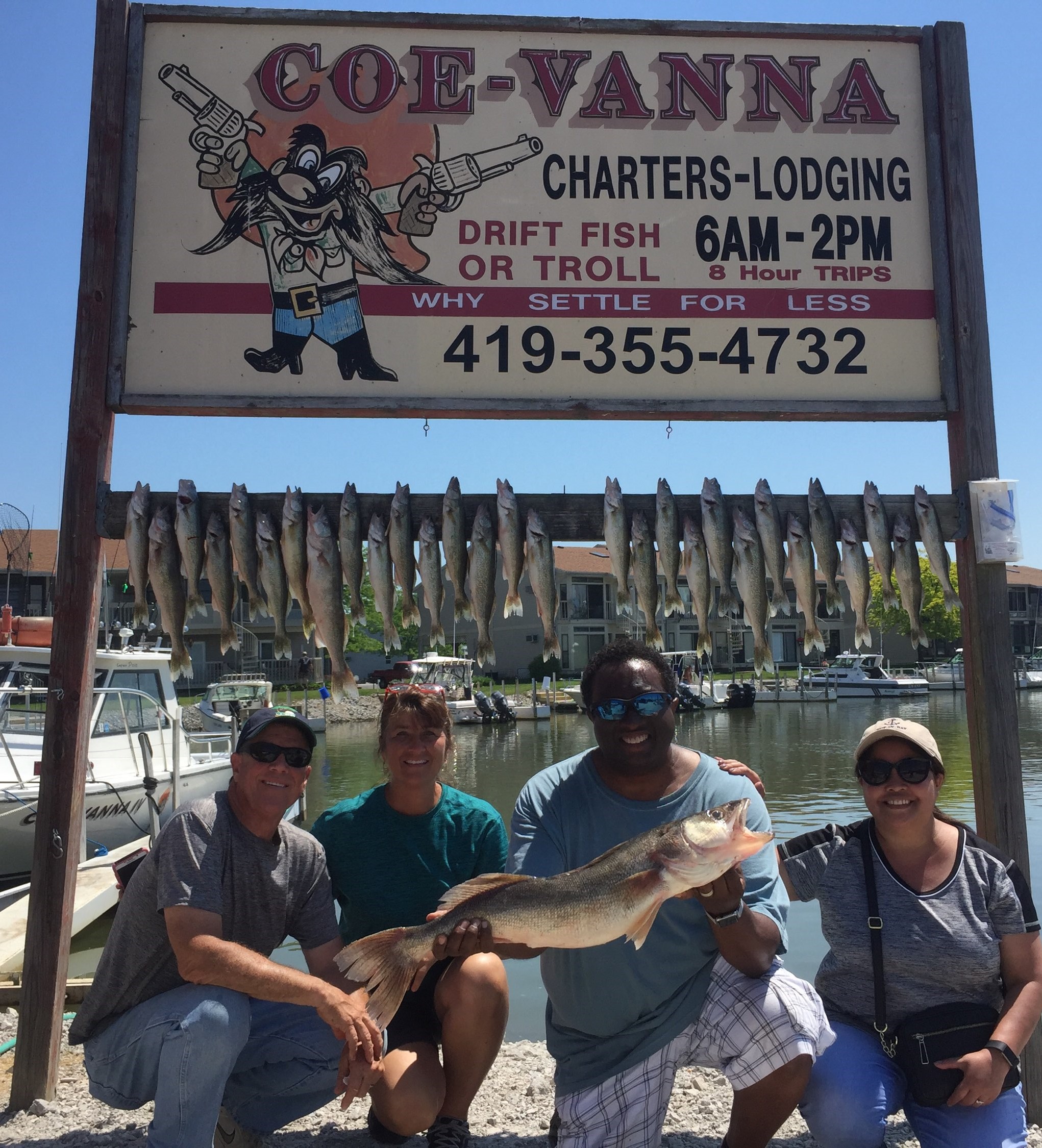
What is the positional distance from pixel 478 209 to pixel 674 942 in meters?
2.84

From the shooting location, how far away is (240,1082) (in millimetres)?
2891

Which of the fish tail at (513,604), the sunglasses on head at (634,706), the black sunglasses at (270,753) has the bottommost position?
the black sunglasses at (270,753)

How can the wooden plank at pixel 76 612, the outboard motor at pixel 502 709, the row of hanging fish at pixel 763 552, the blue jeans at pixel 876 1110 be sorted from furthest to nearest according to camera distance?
the outboard motor at pixel 502 709 < the row of hanging fish at pixel 763 552 < the wooden plank at pixel 76 612 < the blue jeans at pixel 876 1110

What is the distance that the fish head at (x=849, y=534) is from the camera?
3557mm

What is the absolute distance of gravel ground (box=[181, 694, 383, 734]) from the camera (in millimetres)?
30906

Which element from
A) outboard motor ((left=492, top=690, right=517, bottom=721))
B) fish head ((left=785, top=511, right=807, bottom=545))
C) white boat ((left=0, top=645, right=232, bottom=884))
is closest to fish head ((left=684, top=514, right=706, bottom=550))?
fish head ((left=785, top=511, right=807, bottom=545))

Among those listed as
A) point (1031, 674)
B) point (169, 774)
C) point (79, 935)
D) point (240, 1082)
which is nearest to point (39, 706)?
point (169, 774)

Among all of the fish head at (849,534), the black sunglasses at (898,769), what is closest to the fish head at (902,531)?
the fish head at (849,534)

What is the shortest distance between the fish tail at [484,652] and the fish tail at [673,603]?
2.19 feet

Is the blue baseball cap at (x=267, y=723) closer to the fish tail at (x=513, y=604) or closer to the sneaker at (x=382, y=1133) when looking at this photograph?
the fish tail at (x=513, y=604)

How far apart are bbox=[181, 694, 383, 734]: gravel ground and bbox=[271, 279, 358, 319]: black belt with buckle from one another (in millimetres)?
27670

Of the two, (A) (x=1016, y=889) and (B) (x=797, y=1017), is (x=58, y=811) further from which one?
(A) (x=1016, y=889)

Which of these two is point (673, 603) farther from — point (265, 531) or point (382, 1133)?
point (382, 1133)

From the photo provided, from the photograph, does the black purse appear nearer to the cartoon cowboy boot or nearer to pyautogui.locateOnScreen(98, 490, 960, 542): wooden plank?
pyautogui.locateOnScreen(98, 490, 960, 542): wooden plank
